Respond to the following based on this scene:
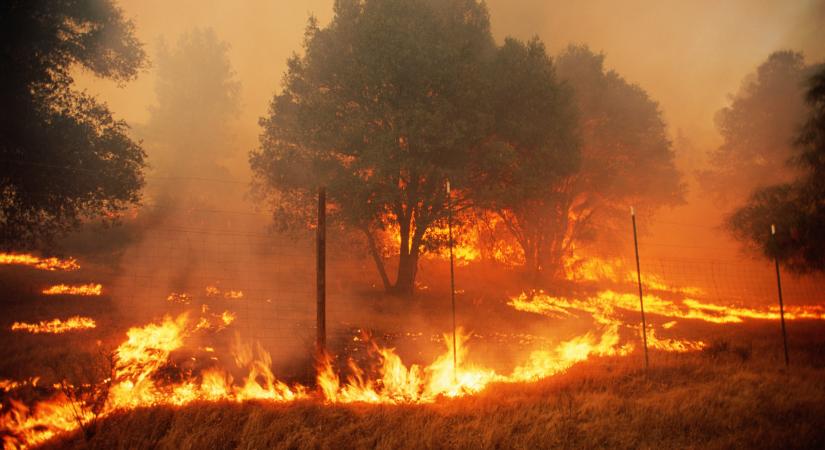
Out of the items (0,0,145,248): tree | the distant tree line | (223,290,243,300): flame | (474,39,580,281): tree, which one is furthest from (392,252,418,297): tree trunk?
(0,0,145,248): tree

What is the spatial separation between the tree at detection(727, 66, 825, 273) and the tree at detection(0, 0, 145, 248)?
2477 cm

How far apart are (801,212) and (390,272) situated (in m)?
20.8

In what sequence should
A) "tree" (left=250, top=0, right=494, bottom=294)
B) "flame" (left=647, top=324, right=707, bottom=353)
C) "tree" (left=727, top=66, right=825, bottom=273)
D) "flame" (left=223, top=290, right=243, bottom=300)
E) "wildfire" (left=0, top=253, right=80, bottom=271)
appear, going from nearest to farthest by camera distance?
"flame" (left=647, top=324, right=707, bottom=353)
"tree" (left=727, top=66, right=825, bottom=273)
"tree" (left=250, top=0, right=494, bottom=294)
"flame" (left=223, top=290, right=243, bottom=300)
"wildfire" (left=0, top=253, right=80, bottom=271)

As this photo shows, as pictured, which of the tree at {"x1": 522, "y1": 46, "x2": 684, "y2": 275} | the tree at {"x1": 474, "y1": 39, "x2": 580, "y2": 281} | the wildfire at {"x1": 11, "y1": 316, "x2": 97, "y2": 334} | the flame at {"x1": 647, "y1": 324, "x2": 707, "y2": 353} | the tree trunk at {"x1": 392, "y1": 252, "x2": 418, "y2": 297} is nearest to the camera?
the wildfire at {"x1": 11, "y1": 316, "x2": 97, "y2": 334}

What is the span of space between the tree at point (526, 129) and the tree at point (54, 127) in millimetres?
15414

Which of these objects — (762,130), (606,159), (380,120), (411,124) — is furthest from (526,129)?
(762,130)

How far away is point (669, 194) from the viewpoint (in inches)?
1249

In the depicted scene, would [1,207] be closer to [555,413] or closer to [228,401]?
Answer: [228,401]

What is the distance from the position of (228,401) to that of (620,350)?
12.8 m

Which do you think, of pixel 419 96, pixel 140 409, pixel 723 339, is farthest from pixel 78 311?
pixel 723 339

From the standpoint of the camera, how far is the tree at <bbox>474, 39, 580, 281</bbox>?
21484mm

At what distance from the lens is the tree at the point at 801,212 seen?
56.9 ft

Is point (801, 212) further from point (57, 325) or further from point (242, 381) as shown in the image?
point (57, 325)

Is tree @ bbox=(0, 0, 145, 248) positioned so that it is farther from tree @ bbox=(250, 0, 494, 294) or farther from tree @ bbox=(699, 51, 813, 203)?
tree @ bbox=(699, 51, 813, 203)
